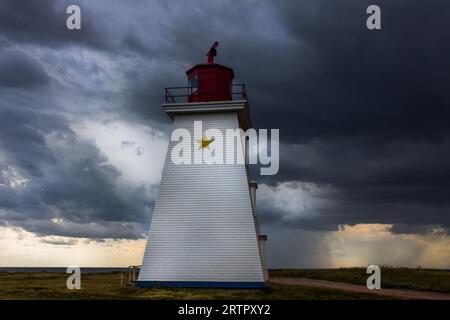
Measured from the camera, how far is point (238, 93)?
27766 millimetres

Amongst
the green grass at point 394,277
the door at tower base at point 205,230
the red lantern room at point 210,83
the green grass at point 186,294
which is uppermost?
the red lantern room at point 210,83

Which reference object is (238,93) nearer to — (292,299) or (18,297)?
(292,299)

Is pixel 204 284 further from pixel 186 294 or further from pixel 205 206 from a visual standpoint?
pixel 205 206

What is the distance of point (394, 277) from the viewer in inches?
1439

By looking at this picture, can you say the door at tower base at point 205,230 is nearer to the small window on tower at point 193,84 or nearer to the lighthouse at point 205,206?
the lighthouse at point 205,206

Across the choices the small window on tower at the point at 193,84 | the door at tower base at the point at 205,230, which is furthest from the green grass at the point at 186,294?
the small window on tower at the point at 193,84

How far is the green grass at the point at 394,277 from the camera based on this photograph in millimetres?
32719

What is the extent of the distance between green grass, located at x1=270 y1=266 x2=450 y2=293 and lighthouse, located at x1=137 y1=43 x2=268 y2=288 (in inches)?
482

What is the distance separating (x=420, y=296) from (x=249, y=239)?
11665mm

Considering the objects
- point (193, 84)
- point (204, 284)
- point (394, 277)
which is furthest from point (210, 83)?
point (394, 277)

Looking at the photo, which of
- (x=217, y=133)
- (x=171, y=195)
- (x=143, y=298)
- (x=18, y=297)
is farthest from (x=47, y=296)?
(x=217, y=133)

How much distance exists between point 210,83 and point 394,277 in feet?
71.8

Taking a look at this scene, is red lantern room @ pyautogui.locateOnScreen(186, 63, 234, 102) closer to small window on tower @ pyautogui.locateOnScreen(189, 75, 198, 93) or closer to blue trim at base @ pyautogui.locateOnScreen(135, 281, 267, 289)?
small window on tower @ pyautogui.locateOnScreen(189, 75, 198, 93)

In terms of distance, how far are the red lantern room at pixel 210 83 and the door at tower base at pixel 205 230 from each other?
1.00 meters
